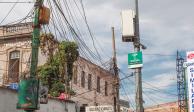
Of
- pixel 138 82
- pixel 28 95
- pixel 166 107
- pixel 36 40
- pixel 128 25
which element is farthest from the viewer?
pixel 166 107

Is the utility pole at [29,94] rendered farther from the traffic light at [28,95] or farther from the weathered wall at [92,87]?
the weathered wall at [92,87]

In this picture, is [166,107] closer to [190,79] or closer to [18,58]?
[18,58]

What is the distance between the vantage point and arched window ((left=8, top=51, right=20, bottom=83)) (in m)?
41.1

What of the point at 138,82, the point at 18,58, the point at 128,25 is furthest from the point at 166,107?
the point at 138,82

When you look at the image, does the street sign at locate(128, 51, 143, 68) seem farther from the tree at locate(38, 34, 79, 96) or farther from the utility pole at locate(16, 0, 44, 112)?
the tree at locate(38, 34, 79, 96)

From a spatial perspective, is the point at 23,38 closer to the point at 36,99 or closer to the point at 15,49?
the point at 15,49

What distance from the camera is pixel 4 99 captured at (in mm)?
19484

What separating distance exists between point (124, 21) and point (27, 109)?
6.66 meters

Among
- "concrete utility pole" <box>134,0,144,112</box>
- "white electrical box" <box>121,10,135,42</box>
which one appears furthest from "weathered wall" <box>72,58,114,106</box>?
"concrete utility pole" <box>134,0,144,112</box>

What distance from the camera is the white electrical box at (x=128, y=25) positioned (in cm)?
1938

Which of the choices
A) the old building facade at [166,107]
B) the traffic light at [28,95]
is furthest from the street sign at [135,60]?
the old building facade at [166,107]

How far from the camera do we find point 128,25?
64.7ft

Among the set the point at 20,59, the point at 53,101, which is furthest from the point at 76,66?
the point at 53,101

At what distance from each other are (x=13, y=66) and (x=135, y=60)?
974 inches
